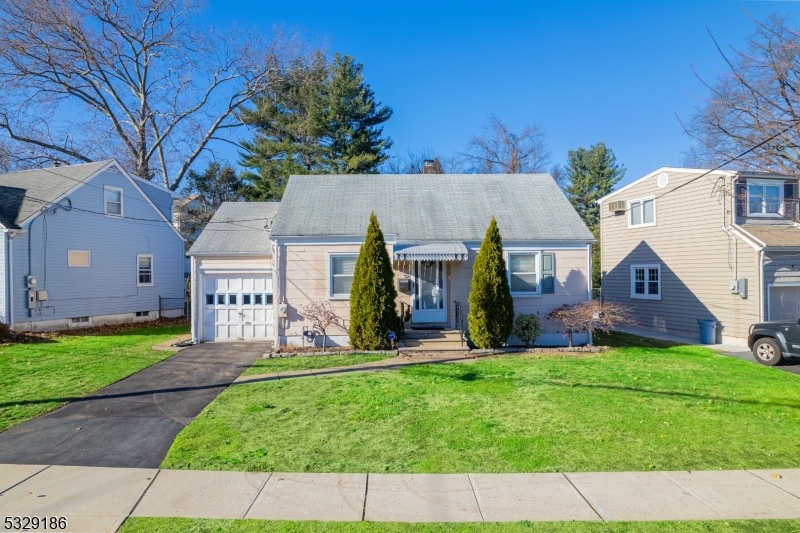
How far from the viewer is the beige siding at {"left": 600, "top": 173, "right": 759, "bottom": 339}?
564 inches

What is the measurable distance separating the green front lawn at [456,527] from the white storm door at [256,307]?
1028cm

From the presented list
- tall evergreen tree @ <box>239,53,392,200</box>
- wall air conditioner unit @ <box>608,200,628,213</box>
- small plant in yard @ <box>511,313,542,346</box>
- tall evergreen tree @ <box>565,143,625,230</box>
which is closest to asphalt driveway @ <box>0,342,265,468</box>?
small plant in yard @ <box>511,313,542,346</box>

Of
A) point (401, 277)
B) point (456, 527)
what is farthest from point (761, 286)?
point (456, 527)

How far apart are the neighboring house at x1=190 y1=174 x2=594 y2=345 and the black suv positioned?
13.7 feet

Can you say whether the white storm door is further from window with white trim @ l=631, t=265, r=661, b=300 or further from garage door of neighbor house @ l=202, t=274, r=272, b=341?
window with white trim @ l=631, t=265, r=661, b=300

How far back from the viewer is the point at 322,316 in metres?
12.3

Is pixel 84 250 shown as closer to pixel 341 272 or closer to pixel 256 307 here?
pixel 256 307

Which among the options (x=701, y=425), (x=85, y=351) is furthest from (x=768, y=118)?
(x=85, y=351)

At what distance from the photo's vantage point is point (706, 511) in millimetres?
4066

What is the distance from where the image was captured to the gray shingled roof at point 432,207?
1302cm

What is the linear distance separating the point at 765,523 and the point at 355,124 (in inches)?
1095

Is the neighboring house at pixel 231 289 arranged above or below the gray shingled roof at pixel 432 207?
below

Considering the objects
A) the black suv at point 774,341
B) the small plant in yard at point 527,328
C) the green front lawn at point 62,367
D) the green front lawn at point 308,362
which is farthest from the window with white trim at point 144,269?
the black suv at point 774,341

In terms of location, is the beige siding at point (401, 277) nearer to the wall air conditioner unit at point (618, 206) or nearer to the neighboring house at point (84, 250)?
the wall air conditioner unit at point (618, 206)
